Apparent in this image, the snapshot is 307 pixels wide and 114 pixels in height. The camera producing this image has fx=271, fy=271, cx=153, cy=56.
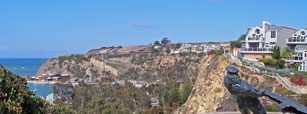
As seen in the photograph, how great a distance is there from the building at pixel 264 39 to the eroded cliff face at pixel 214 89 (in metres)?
4.98

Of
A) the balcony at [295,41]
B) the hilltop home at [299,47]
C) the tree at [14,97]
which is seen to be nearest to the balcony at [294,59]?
the hilltop home at [299,47]

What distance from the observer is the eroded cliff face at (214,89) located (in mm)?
22766

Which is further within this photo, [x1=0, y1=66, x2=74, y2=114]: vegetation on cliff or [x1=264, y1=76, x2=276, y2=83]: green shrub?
[x1=264, y1=76, x2=276, y2=83]: green shrub

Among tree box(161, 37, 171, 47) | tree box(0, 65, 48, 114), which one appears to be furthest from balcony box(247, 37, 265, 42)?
tree box(161, 37, 171, 47)

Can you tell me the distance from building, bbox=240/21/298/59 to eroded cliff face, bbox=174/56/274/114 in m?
4.98

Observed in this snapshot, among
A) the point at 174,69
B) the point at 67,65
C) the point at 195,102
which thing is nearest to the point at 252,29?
the point at 195,102

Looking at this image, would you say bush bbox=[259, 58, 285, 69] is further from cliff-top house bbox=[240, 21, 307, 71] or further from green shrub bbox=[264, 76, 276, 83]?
green shrub bbox=[264, 76, 276, 83]

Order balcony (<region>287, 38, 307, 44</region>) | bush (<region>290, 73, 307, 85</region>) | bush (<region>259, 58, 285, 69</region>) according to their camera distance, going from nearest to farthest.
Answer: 1. bush (<region>290, 73, 307, 85</region>)
2. bush (<region>259, 58, 285, 69</region>)
3. balcony (<region>287, 38, 307, 44</region>)

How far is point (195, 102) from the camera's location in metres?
29.2

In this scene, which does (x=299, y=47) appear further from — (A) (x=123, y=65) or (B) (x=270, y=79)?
(A) (x=123, y=65)

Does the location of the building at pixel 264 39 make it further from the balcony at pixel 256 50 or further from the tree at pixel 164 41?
the tree at pixel 164 41

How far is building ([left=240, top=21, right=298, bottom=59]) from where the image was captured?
33.1m

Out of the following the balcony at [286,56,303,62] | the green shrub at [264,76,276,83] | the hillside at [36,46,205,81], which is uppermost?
the balcony at [286,56,303,62]

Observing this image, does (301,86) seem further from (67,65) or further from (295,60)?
(67,65)
